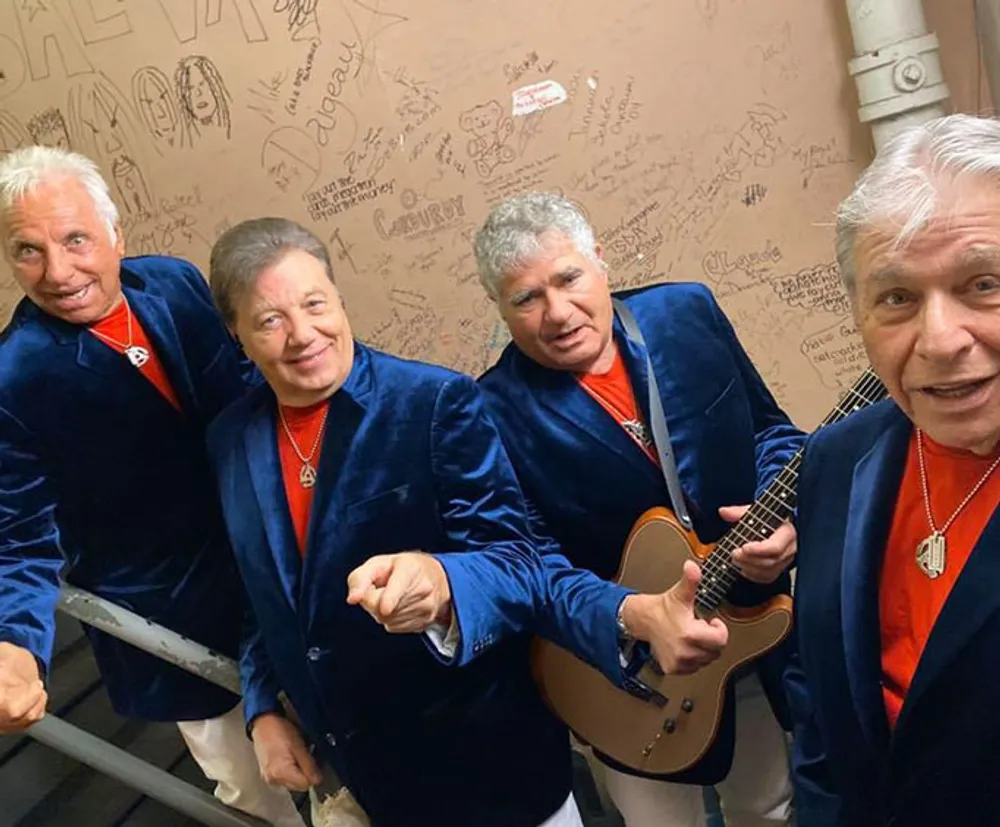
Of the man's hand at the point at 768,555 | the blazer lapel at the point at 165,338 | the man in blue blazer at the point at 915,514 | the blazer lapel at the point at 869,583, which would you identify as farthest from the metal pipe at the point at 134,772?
the blazer lapel at the point at 869,583

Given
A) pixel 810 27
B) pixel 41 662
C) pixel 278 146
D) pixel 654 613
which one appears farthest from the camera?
pixel 278 146

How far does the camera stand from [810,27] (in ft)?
7.91

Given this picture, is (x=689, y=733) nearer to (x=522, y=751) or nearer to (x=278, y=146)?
(x=522, y=751)

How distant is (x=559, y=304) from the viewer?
1.59 metres

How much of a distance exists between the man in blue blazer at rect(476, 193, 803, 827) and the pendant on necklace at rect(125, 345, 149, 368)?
2.06ft

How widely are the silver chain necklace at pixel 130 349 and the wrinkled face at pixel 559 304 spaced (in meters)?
0.66

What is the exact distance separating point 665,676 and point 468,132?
5.30 ft

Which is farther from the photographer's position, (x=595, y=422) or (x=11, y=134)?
(x=11, y=134)

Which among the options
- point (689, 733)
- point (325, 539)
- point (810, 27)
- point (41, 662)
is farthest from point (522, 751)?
point (810, 27)

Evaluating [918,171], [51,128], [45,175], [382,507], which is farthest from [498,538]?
[51,128]

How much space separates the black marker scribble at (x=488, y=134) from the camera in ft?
8.68

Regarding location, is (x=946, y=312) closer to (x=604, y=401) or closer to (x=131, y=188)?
(x=604, y=401)

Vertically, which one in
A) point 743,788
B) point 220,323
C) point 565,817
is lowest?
point 743,788

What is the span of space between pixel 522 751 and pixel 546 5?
1.86 meters
